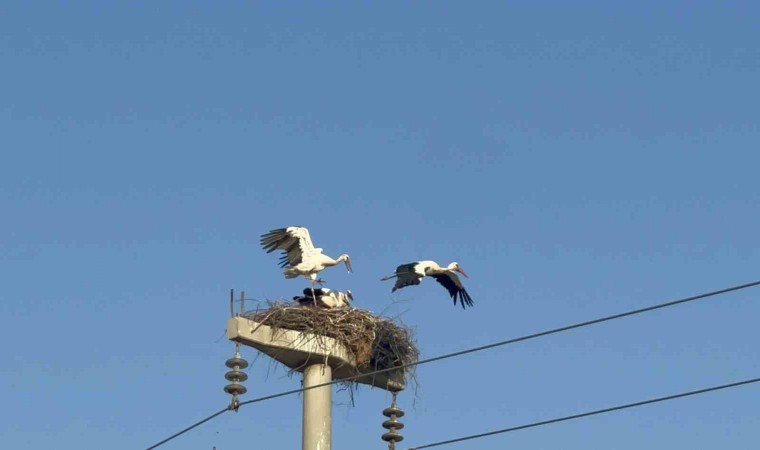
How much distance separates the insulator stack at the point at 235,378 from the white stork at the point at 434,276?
395 centimetres

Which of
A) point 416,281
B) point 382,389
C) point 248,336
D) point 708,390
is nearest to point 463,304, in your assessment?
point 416,281

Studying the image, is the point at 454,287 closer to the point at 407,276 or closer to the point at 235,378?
the point at 407,276

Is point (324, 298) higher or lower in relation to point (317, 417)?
higher

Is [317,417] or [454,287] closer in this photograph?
[317,417]

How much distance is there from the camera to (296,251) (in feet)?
85.7

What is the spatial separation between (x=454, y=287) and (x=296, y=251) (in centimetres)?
239

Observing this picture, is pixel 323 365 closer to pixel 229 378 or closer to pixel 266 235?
pixel 229 378

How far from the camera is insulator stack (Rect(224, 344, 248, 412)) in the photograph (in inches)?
871

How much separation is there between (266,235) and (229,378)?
426 centimetres

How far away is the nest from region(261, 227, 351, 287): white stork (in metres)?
1.66

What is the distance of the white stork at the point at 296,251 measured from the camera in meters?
25.9

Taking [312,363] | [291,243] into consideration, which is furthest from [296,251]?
[312,363]

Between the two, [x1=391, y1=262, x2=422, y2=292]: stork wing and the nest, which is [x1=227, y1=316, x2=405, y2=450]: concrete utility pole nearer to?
the nest

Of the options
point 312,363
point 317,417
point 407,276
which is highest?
point 407,276
